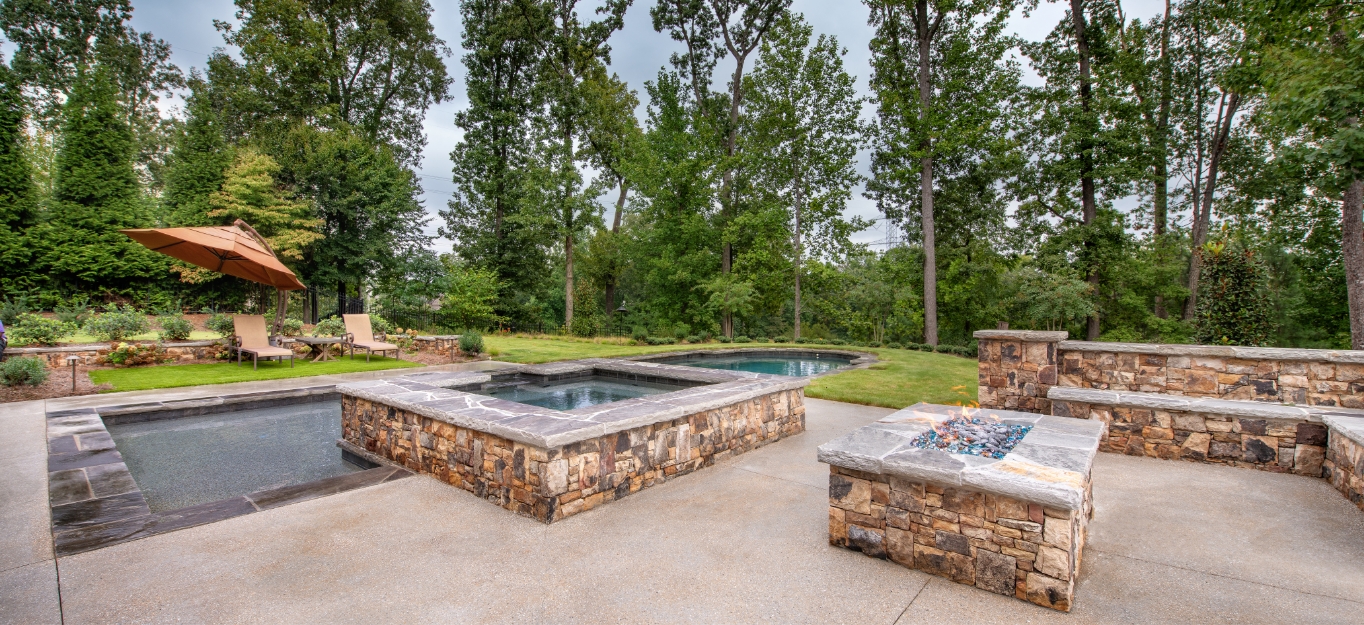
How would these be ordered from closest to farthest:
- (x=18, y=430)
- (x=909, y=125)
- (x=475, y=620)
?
(x=475, y=620), (x=18, y=430), (x=909, y=125)

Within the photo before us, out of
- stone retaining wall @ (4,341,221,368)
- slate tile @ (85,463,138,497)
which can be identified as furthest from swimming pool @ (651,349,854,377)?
slate tile @ (85,463,138,497)

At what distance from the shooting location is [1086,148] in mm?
13758

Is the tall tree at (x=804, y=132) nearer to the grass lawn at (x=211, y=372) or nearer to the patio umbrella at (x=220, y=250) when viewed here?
the grass lawn at (x=211, y=372)

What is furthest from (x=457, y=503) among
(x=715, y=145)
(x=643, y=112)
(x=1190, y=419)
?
(x=643, y=112)

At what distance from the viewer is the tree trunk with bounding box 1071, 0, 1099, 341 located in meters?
13.6

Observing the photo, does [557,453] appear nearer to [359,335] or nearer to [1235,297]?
[359,335]

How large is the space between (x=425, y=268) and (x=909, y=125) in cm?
1611

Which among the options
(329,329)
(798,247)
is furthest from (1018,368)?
(798,247)

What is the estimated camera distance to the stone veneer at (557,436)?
2889mm

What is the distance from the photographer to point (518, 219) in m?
18.4

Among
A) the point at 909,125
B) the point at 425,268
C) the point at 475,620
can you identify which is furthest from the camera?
the point at 425,268

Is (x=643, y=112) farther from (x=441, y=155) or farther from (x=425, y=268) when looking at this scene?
(x=425, y=268)

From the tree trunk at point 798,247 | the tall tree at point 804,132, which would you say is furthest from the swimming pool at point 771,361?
the tree trunk at point 798,247

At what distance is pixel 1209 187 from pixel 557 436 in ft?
66.3
